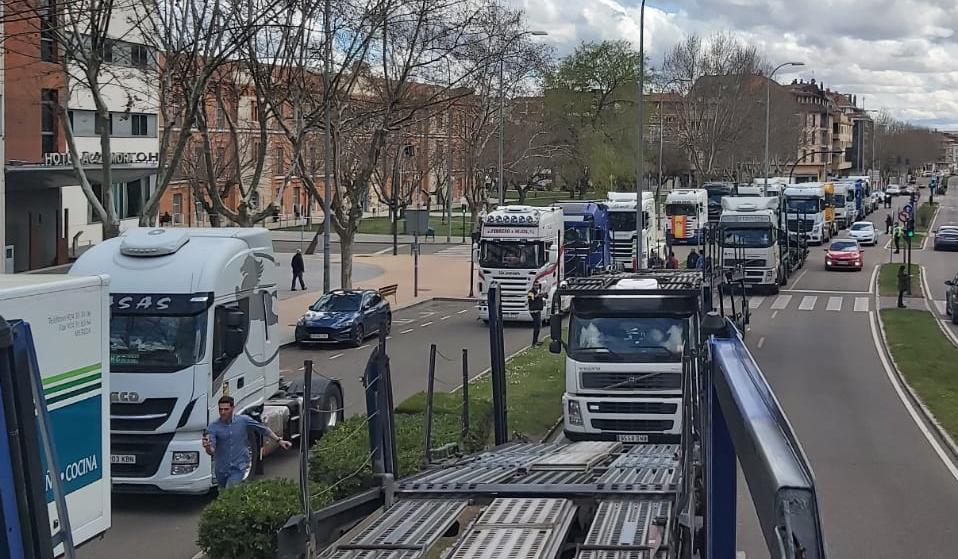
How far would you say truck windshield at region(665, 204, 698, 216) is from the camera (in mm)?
60781

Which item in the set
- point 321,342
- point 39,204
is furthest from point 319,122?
point 39,204

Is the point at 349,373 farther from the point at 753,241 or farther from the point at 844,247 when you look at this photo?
the point at 844,247

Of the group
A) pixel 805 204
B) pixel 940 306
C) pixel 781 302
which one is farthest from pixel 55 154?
pixel 805 204

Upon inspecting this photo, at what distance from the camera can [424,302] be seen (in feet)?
144

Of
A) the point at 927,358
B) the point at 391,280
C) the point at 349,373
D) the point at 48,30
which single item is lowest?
the point at 349,373

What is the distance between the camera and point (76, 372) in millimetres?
9867

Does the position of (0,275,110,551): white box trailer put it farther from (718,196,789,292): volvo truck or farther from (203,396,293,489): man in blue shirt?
(718,196,789,292): volvo truck

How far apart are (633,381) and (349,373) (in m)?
11.2

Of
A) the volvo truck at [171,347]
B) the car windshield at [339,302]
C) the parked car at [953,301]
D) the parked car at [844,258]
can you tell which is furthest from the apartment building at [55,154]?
the parked car at [844,258]

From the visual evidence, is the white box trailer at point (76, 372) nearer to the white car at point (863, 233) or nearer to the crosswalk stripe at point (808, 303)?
the crosswalk stripe at point (808, 303)

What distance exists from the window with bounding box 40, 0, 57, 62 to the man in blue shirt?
7766 millimetres

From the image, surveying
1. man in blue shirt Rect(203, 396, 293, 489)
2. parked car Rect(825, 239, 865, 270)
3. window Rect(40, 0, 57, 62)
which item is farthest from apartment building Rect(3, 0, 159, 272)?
parked car Rect(825, 239, 865, 270)

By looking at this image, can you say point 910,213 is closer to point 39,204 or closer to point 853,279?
point 853,279

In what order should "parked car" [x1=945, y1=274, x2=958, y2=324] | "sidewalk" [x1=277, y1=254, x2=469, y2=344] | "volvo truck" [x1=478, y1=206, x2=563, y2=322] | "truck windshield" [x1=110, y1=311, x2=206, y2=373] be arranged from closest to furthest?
1. "truck windshield" [x1=110, y1=311, x2=206, y2=373]
2. "volvo truck" [x1=478, y1=206, x2=563, y2=322]
3. "parked car" [x1=945, y1=274, x2=958, y2=324]
4. "sidewalk" [x1=277, y1=254, x2=469, y2=344]
